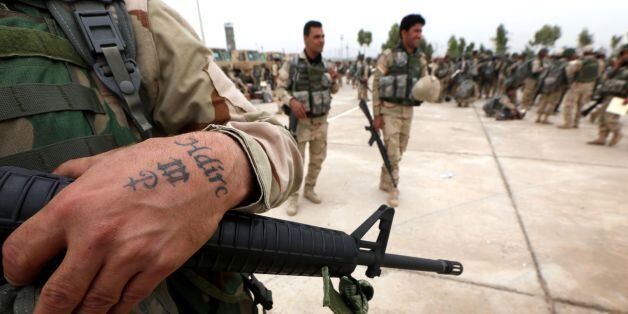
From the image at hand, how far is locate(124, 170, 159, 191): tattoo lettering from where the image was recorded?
451mm

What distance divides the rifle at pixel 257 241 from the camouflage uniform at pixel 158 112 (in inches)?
2.4

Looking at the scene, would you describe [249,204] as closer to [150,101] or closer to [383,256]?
[150,101]

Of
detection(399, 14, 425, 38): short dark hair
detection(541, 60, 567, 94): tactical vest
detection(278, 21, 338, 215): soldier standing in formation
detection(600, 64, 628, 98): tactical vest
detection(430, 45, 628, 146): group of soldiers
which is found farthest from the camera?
detection(541, 60, 567, 94): tactical vest

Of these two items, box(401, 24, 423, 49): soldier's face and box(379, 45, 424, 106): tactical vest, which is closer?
box(401, 24, 423, 49): soldier's face

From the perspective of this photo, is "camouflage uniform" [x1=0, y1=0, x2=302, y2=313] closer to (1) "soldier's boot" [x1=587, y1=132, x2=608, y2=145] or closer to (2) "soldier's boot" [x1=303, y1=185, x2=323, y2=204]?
(2) "soldier's boot" [x1=303, y1=185, x2=323, y2=204]

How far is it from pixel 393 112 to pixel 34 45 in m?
3.00

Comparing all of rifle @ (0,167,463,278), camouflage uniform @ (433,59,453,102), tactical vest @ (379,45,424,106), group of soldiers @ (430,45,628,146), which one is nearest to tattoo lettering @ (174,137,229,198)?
rifle @ (0,167,463,278)

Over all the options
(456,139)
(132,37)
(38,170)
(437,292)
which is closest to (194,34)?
(132,37)

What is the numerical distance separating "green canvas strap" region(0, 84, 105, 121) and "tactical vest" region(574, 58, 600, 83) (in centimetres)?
812

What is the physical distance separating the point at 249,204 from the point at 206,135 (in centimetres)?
17

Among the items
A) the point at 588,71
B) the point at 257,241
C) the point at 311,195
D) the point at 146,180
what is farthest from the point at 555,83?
the point at 146,180

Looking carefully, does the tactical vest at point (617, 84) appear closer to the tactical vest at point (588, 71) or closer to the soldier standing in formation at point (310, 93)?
the tactical vest at point (588, 71)

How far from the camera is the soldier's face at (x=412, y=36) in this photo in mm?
2955

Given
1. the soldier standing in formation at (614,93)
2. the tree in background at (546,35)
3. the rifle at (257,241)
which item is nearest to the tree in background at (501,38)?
the tree in background at (546,35)
